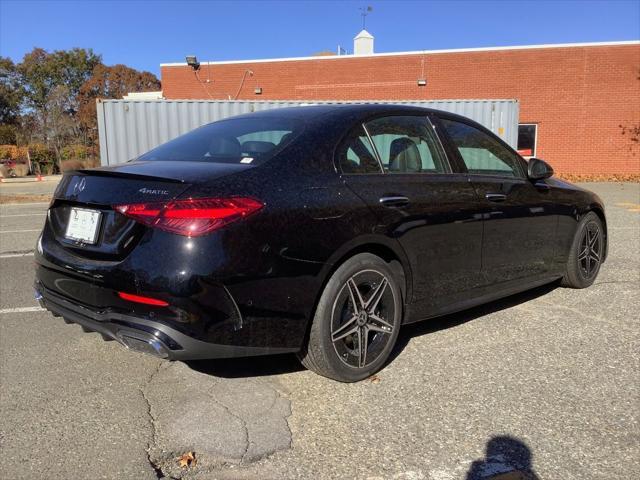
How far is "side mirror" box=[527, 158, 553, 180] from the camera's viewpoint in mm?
4613

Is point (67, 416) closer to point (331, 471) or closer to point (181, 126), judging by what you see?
point (331, 471)

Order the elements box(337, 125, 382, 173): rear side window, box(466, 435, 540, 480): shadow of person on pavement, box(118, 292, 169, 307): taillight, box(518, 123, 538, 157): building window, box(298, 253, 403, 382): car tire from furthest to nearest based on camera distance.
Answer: box(518, 123, 538, 157): building window
box(337, 125, 382, 173): rear side window
box(298, 253, 403, 382): car tire
box(118, 292, 169, 307): taillight
box(466, 435, 540, 480): shadow of person on pavement

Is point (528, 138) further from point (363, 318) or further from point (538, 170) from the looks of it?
point (363, 318)

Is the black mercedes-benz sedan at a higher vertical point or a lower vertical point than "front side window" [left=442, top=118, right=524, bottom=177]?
lower

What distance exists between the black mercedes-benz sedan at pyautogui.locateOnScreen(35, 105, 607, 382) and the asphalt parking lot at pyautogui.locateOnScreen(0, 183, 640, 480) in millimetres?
327

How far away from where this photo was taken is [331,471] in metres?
2.50

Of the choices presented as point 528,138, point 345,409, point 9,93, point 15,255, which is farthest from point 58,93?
point 345,409

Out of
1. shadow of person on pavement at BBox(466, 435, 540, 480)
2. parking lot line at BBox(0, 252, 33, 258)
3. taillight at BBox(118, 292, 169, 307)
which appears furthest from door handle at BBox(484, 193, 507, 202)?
parking lot line at BBox(0, 252, 33, 258)

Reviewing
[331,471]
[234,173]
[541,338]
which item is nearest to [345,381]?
[331,471]

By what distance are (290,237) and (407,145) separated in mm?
1396

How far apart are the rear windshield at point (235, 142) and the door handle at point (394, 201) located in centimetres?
66

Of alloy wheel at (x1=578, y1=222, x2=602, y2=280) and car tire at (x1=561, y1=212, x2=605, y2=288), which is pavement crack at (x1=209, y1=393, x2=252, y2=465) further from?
alloy wheel at (x1=578, y1=222, x2=602, y2=280)

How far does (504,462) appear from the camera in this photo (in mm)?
2572

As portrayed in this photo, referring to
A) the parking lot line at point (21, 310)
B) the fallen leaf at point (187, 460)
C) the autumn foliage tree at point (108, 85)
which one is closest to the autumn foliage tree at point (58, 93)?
the autumn foliage tree at point (108, 85)
